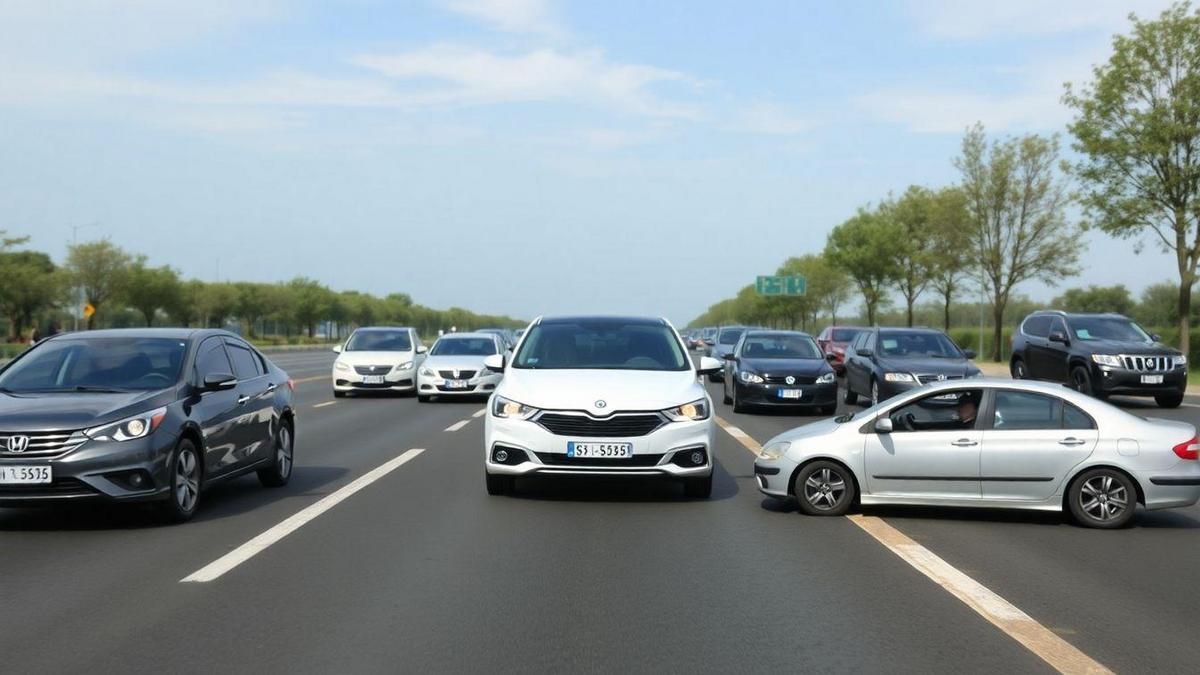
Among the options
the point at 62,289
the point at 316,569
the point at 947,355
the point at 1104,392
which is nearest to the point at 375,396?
the point at 947,355

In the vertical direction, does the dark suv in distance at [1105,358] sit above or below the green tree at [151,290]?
below

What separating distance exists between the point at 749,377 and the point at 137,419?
45.9ft

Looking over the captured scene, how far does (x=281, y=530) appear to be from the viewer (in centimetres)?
859

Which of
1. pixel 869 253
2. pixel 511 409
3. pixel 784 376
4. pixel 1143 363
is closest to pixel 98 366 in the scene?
pixel 511 409

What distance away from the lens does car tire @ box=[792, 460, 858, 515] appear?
9.73m

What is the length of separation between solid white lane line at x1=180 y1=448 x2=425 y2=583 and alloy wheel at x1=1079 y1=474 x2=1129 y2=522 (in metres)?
5.98

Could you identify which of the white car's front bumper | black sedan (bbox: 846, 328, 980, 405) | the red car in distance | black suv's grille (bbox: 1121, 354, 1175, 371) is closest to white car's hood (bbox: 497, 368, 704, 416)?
the white car's front bumper

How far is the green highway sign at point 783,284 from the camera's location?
9519 cm

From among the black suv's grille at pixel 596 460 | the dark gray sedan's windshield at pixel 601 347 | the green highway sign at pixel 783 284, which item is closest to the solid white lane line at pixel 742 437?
the dark gray sedan's windshield at pixel 601 347

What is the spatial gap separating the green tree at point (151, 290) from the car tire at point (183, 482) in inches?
2979

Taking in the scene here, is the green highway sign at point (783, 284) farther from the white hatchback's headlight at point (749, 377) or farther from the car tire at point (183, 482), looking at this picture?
the car tire at point (183, 482)

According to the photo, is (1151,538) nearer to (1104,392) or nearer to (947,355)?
(947,355)

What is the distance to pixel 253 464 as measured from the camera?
10617 millimetres

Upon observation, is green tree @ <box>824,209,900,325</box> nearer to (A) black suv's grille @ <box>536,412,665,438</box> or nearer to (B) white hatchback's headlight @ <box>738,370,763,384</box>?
(B) white hatchback's headlight @ <box>738,370,763,384</box>
